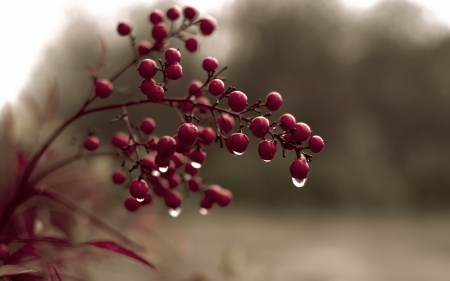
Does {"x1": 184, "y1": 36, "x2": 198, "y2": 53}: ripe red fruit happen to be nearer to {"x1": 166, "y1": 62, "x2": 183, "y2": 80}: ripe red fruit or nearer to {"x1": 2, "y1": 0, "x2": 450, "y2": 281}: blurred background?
{"x1": 166, "y1": 62, "x2": 183, "y2": 80}: ripe red fruit

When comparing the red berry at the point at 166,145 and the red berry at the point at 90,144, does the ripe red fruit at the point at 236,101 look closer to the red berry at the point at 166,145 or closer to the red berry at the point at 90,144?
the red berry at the point at 166,145

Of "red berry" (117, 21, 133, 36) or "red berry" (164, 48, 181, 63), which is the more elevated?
"red berry" (117, 21, 133, 36)

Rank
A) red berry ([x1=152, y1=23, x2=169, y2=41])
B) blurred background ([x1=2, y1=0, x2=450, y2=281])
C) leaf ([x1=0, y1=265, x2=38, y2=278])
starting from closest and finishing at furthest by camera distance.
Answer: leaf ([x1=0, y1=265, x2=38, y2=278]) < red berry ([x1=152, y1=23, x2=169, y2=41]) < blurred background ([x1=2, y1=0, x2=450, y2=281])

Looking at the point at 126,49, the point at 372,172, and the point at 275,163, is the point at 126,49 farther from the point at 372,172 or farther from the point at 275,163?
the point at 372,172

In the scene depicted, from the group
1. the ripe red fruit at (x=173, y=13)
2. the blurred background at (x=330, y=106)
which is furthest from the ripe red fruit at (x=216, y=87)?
the blurred background at (x=330, y=106)

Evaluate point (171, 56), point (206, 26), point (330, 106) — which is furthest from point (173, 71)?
point (330, 106)

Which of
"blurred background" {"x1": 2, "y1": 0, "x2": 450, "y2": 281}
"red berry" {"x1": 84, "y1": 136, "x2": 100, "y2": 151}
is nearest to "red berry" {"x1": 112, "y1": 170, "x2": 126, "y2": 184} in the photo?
"red berry" {"x1": 84, "y1": 136, "x2": 100, "y2": 151}

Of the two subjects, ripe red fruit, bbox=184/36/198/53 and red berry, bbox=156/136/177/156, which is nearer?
red berry, bbox=156/136/177/156

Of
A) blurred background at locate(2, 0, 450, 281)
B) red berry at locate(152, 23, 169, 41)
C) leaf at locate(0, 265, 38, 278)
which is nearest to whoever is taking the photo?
leaf at locate(0, 265, 38, 278)
